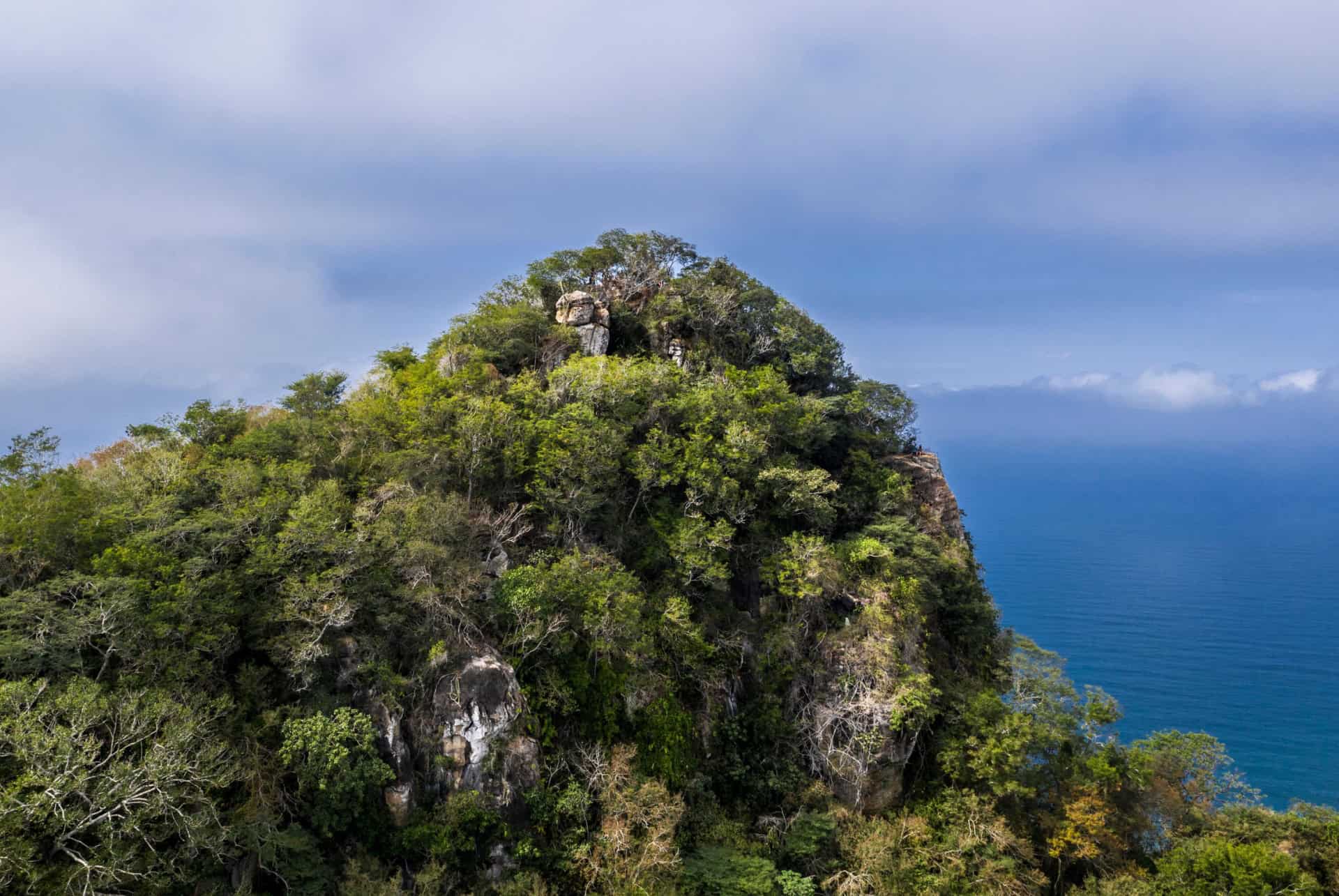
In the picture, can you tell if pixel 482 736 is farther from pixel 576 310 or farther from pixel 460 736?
pixel 576 310

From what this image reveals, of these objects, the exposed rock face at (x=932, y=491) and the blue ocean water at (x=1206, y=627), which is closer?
the exposed rock face at (x=932, y=491)

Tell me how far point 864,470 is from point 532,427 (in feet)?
61.0

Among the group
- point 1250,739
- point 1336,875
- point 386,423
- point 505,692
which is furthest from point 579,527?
point 1250,739

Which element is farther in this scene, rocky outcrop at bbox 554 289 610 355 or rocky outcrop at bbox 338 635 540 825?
rocky outcrop at bbox 554 289 610 355

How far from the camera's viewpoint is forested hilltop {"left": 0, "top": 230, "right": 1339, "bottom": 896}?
18.1 m

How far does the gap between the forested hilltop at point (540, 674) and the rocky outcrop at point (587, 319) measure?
42.6 inches

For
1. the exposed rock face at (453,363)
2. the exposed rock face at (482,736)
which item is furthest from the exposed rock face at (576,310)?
the exposed rock face at (482,736)

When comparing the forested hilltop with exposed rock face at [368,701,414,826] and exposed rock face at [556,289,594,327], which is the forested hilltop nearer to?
exposed rock face at [368,701,414,826]

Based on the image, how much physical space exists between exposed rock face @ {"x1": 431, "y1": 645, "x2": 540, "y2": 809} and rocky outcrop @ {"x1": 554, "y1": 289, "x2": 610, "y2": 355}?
19.3 metres

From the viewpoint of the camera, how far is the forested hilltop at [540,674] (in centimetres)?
1806

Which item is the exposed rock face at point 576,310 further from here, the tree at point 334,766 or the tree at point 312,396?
the tree at point 334,766

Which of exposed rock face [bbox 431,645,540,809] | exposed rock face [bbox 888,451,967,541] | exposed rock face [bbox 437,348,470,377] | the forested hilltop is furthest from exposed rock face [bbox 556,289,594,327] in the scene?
exposed rock face [bbox 431,645,540,809]

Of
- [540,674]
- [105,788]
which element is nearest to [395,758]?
[540,674]

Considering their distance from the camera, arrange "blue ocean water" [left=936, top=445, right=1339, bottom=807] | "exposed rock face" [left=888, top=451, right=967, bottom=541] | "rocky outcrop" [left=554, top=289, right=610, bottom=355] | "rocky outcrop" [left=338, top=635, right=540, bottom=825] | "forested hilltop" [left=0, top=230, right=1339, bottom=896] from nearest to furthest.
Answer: "forested hilltop" [left=0, top=230, right=1339, bottom=896] < "rocky outcrop" [left=338, top=635, right=540, bottom=825] < "rocky outcrop" [left=554, top=289, right=610, bottom=355] < "exposed rock face" [left=888, top=451, right=967, bottom=541] < "blue ocean water" [left=936, top=445, right=1339, bottom=807]
